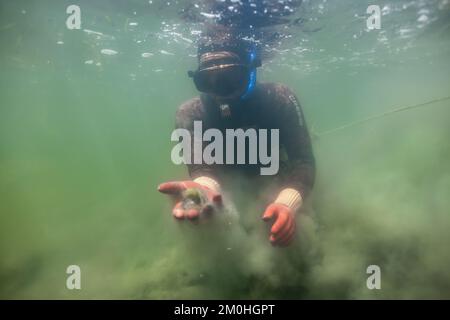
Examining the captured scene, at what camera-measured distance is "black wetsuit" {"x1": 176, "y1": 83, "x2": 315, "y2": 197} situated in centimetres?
509

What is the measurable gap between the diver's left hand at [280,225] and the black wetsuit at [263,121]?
3.94ft

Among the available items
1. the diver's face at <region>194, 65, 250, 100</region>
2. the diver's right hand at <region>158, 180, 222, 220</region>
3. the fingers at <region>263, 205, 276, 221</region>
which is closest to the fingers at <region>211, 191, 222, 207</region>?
the diver's right hand at <region>158, 180, 222, 220</region>

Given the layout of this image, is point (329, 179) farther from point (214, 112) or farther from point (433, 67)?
point (433, 67)

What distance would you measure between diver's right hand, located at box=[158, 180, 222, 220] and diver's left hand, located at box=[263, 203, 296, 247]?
695 millimetres

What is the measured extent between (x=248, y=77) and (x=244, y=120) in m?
0.77

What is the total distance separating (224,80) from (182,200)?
234cm

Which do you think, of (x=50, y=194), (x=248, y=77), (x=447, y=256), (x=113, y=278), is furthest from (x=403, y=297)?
(x=50, y=194)

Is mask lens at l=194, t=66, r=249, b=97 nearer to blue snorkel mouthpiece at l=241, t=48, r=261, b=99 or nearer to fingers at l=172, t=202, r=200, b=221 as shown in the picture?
blue snorkel mouthpiece at l=241, t=48, r=261, b=99

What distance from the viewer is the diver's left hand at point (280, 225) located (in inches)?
141

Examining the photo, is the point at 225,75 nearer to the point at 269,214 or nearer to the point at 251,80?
the point at 251,80

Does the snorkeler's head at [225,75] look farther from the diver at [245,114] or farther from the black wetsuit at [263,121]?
the black wetsuit at [263,121]

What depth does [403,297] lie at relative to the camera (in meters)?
4.89

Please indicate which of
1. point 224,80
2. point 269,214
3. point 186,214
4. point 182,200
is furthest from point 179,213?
point 224,80

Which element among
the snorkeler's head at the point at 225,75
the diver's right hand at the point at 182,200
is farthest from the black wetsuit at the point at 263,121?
the diver's right hand at the point at 182,200
